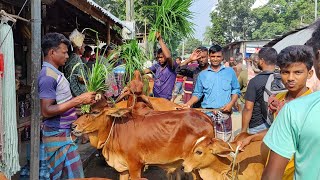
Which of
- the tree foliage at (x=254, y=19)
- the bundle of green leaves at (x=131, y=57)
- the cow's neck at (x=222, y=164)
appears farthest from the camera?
the tree foliage at (x=254, y=19)

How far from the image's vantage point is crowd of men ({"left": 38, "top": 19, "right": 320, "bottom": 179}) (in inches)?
59.1

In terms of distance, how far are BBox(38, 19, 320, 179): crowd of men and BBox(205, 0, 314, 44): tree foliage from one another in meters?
42.4

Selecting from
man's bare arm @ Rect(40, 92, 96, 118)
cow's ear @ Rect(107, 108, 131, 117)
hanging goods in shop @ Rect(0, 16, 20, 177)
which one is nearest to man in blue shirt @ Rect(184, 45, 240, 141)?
cow's ear @ Rect(107, 108, 131, 117)

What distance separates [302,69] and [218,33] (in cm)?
4868

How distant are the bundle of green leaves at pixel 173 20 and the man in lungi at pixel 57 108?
217 cm

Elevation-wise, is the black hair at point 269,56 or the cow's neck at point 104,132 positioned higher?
the black hair at point 269,56

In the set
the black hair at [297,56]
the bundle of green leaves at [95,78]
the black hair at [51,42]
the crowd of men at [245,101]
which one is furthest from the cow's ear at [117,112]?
the black hair at [297,56]

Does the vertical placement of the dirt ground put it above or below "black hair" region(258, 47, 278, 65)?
below

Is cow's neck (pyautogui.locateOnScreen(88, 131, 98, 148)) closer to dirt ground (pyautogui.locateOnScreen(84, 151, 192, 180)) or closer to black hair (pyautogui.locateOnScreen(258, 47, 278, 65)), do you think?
dirt ground (pyautogui.locateOnScreen(84, 151, 192, 180))

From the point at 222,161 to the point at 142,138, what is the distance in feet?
3.64

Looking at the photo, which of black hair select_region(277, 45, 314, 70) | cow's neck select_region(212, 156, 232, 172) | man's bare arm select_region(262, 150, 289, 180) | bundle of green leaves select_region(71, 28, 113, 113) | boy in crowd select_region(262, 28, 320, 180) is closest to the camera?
boy in crowd select_region(262, 28, 320, 180)

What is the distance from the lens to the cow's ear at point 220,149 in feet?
9.93

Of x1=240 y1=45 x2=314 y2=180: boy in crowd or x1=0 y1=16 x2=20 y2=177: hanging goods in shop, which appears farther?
x1=0 y1=16 x2=20 y2=177: hanging goods in shop

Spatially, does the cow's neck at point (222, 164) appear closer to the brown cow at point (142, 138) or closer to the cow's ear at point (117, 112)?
the brown cow at point (142, 138)
